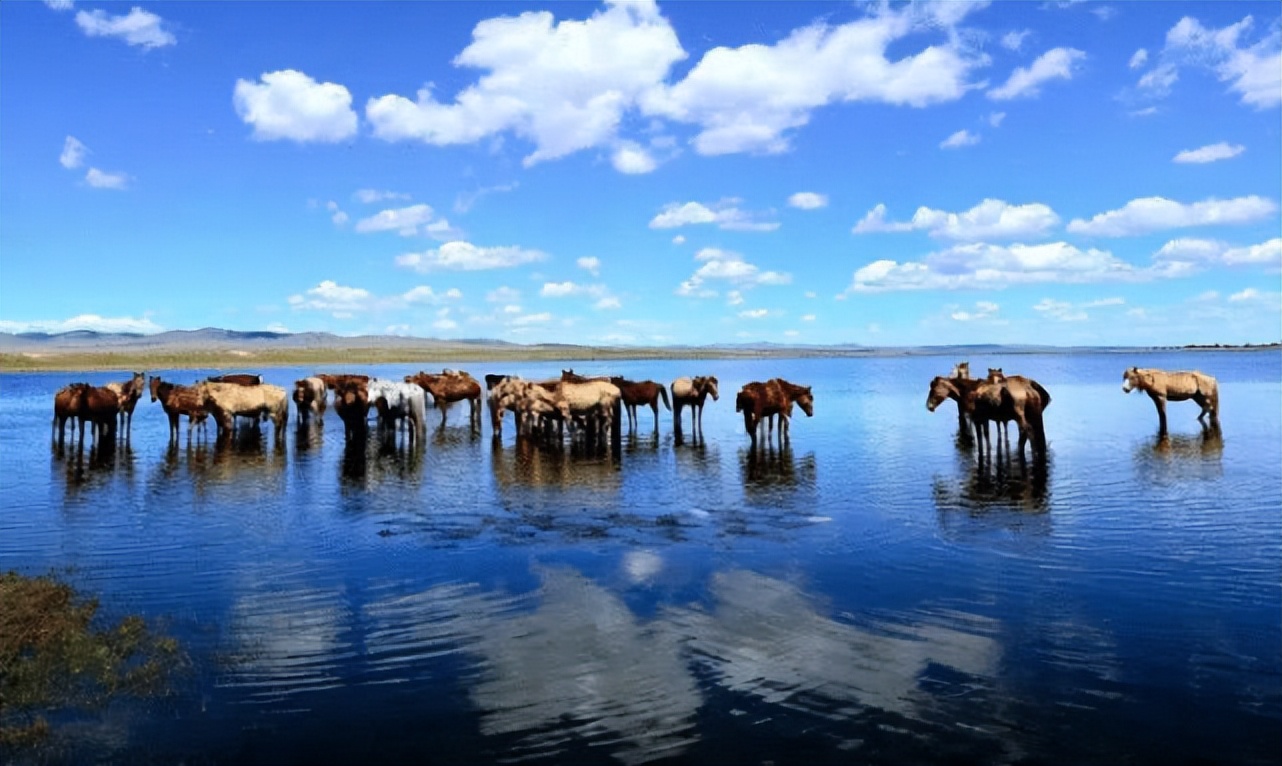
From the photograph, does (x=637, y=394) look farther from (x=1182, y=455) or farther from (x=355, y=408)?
(x=1182, y=455)

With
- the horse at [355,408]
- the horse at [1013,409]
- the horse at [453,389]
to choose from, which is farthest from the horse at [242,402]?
the horse at [1013,409]

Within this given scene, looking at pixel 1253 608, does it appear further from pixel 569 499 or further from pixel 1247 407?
pixel 1247 407

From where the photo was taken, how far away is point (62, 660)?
767cm

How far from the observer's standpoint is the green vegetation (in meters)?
6.69

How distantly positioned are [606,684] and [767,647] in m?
1.64

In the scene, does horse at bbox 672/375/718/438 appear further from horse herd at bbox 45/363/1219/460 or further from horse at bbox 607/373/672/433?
horse at bbox 607/373/672/433

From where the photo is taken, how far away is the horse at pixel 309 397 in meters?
32.6

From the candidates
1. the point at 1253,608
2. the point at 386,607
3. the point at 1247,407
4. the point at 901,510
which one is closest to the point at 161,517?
the point at 386,607

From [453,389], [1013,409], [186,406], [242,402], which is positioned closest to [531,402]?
→ [242,402]

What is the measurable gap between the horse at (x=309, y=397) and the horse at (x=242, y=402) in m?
3.29

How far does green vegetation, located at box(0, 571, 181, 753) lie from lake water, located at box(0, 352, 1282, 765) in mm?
287

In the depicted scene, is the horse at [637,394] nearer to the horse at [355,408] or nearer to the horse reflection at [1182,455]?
the horse at [355,408]

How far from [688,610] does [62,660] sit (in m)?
5.74

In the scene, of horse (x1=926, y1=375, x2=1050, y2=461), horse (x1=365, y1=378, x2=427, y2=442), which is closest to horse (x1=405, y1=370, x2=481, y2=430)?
horse (x1=365, y1=378, x2=427, y2=442)
